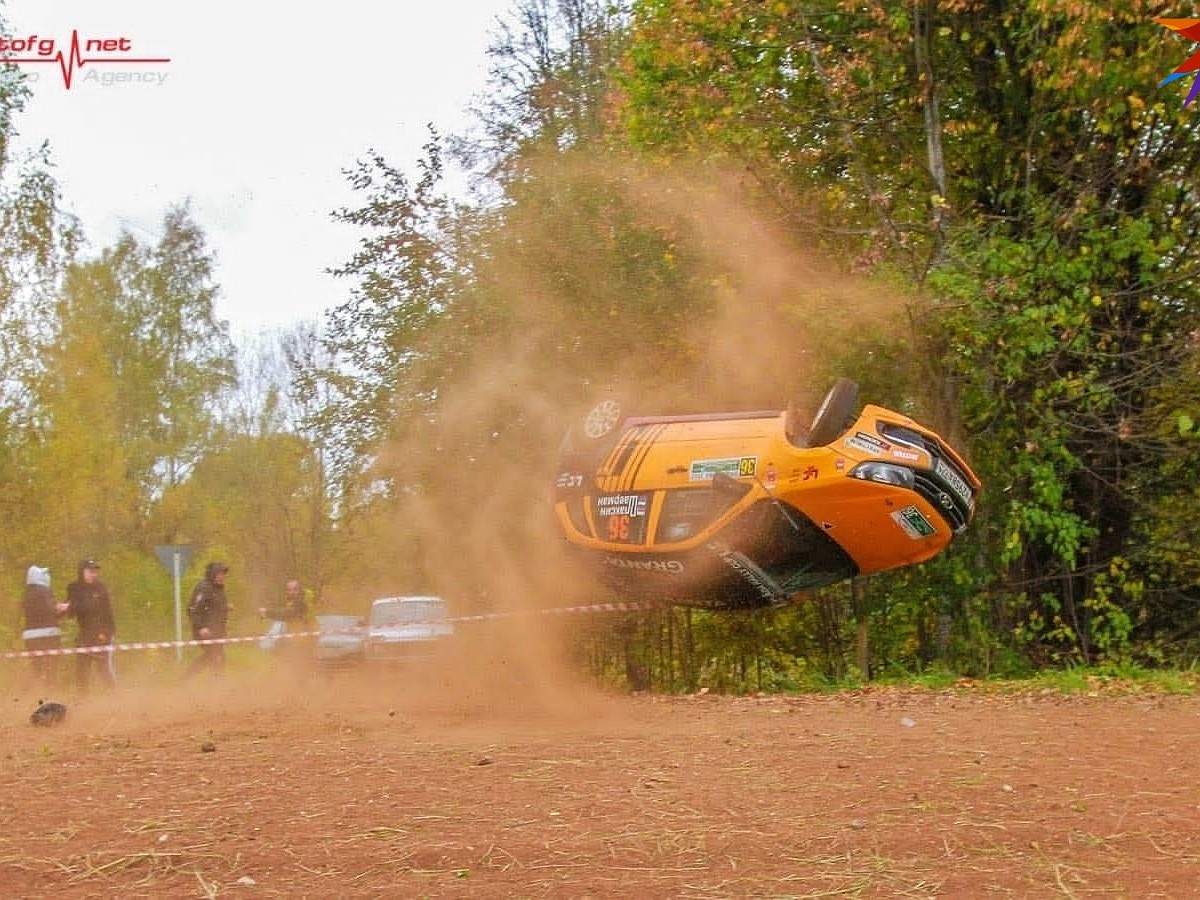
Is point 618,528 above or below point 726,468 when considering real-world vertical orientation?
below

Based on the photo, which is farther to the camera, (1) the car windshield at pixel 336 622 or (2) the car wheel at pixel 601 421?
(1) the car windshield at pixel 336 622

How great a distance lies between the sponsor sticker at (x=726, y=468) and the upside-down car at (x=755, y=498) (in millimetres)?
12

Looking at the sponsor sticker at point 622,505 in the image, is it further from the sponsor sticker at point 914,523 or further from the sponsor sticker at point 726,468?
the sponsor sticker at point 914,523

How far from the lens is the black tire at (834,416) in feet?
40.1

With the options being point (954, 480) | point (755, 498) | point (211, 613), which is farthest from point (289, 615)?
point (954, 480)

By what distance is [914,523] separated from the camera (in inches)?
491

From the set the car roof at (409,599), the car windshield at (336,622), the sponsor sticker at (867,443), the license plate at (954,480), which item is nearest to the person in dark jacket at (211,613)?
the car roof at (409,599)

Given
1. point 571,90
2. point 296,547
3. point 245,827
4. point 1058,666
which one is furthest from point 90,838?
point 296,547

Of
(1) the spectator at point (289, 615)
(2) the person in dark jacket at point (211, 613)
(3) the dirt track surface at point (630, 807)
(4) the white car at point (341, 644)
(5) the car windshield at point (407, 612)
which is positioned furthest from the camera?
(4) the white car at point (341, 644)

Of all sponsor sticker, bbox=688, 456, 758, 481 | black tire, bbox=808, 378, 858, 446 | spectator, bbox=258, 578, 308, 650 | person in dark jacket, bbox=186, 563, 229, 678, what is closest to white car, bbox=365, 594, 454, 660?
spectator, bbox=258, 578, 308, 650

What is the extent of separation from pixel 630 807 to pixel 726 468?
548 centimetres

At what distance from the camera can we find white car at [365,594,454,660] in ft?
60.1

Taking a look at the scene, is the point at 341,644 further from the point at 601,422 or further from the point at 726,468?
the point at 726,468

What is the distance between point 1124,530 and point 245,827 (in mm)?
13413
